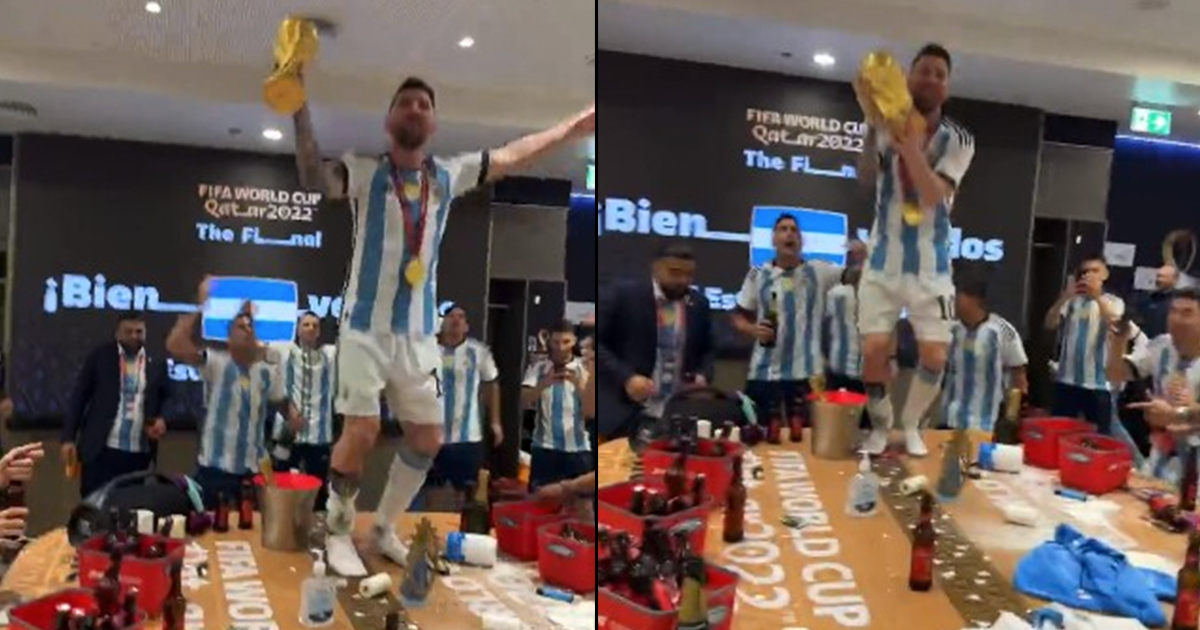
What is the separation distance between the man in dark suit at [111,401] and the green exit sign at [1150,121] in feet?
5.41

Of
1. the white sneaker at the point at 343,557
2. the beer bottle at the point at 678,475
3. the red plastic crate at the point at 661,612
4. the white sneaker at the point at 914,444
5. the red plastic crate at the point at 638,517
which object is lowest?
the red plastic crate at the point at 661,612

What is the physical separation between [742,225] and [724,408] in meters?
0.29

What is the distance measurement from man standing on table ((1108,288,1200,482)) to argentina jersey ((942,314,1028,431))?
0.96 ft

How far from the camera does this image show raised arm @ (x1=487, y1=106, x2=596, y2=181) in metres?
1.61

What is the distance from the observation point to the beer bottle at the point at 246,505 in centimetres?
149

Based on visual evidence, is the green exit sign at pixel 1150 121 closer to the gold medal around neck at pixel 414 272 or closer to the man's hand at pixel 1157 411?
the man's hand at pixel 1157 411

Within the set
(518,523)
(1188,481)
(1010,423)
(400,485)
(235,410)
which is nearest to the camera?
(235,410)

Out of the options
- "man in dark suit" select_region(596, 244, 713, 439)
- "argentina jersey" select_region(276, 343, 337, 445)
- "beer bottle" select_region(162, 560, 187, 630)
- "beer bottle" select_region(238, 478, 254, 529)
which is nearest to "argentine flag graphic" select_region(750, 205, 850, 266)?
"man in dark suit" select_region(596, 244, 713, 439)

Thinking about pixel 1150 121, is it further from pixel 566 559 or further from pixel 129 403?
pixel 129 403

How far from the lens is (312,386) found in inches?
59.2

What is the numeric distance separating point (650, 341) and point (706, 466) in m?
0.23

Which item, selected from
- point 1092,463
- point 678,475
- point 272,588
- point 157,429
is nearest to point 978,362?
point 1092,463

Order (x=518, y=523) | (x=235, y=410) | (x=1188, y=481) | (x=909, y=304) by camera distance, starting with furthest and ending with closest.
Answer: (x=1188, y=481) < (x=909, y=304) < (x=518, y=523) < (x=235, y=410)

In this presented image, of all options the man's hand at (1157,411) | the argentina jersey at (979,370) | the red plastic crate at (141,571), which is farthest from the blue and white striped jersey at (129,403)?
the man's hand at (1157,411)
